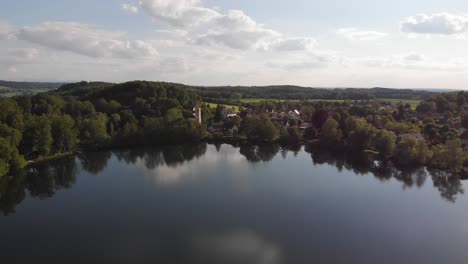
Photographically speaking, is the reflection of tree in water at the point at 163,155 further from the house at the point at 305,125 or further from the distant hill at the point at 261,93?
the distant hill at the point at 261,93

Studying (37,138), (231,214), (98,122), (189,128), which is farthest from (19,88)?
(231,214)

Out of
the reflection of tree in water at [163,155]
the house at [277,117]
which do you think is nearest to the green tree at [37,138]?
the reflection of tree in water at [163,155]

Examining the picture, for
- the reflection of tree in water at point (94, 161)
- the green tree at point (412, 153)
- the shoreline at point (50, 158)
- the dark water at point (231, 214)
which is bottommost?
the dark water at point (231, 214)

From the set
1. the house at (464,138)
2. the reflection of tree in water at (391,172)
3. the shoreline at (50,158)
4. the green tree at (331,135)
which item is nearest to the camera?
the reflection of tree in water at (391,172)

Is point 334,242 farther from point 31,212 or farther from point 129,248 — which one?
point 31,212

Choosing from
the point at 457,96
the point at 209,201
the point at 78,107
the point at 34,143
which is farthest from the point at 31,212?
the point at 457,96

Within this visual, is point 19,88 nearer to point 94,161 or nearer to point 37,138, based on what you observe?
point 37,138
